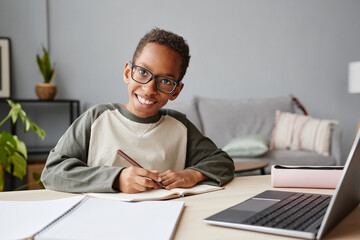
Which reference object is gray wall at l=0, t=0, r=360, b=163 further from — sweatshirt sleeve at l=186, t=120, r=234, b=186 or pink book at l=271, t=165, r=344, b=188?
pink book at l=271, t=165, r=344, b=188

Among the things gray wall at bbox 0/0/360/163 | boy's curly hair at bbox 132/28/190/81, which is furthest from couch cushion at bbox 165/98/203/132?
boy's curly hair at bbox 132/28/190/81

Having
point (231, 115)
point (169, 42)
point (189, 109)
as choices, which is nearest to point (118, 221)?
point (169, 42)

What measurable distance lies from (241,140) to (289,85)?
1.26 metres

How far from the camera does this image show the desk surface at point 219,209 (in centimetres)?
51

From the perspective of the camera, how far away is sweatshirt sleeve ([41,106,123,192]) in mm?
793

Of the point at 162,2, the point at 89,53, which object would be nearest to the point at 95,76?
the point at 89,53

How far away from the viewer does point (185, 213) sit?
0.63 meters

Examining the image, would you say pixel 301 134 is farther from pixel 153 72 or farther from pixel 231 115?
pixel 153 72

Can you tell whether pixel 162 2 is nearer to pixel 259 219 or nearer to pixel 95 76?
pixel 95 76

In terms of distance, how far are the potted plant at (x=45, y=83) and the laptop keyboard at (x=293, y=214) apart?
2928 millimetres

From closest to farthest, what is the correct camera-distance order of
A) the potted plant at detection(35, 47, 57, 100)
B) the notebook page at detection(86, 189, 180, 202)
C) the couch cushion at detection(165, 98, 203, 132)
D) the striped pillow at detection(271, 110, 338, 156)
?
the notebook page at detection(86, 189, 180, 202), the striped pillow at detection(271, 110, 338, 156), the potted plant at detection(35, 47, 57, 100), the couch cushion at detection(165, 98, 203, 132)

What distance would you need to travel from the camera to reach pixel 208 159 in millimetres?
1031

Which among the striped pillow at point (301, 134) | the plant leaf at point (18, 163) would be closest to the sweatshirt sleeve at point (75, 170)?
the plant leaf at point (18, 163)

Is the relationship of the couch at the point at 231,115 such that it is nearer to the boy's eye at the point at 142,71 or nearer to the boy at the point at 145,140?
the boy at the point at 145,140
